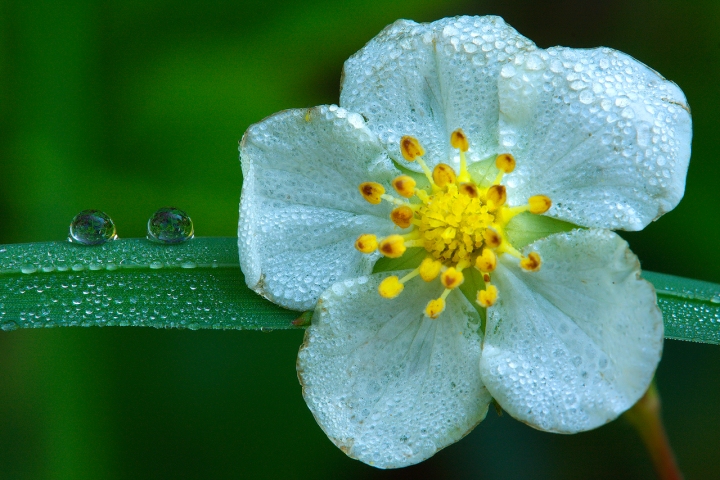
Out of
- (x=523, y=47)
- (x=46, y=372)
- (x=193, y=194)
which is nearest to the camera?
(x=523, y=47)

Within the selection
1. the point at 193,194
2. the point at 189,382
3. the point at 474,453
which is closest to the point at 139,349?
the point at 189,382

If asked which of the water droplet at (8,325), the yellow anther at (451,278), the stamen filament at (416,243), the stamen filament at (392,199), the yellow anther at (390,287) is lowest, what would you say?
the water droplet at (8,325)

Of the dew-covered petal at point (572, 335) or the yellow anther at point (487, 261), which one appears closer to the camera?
the dew-covered petal at point (572, 335)

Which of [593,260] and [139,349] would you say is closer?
[593,260]

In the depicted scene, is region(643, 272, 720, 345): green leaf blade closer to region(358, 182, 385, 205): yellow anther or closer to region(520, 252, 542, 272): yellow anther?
region(520, 252, 542, 272): yellow anther

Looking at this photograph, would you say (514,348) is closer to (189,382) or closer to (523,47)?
(523,47)

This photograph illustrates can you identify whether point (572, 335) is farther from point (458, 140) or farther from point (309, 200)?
point (309, 200)

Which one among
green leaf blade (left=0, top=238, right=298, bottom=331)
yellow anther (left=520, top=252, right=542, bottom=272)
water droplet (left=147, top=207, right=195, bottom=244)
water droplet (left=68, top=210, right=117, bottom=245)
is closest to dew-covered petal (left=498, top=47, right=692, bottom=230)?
yellow anther (left=520, top=252, right=542, bottom=272)

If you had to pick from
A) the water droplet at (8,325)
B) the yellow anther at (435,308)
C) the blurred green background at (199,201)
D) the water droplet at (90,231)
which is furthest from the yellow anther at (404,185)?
the blurred green background at (199,201)

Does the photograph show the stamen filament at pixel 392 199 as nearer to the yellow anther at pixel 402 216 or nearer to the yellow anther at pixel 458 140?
the yellow anther at pixel 402 216
